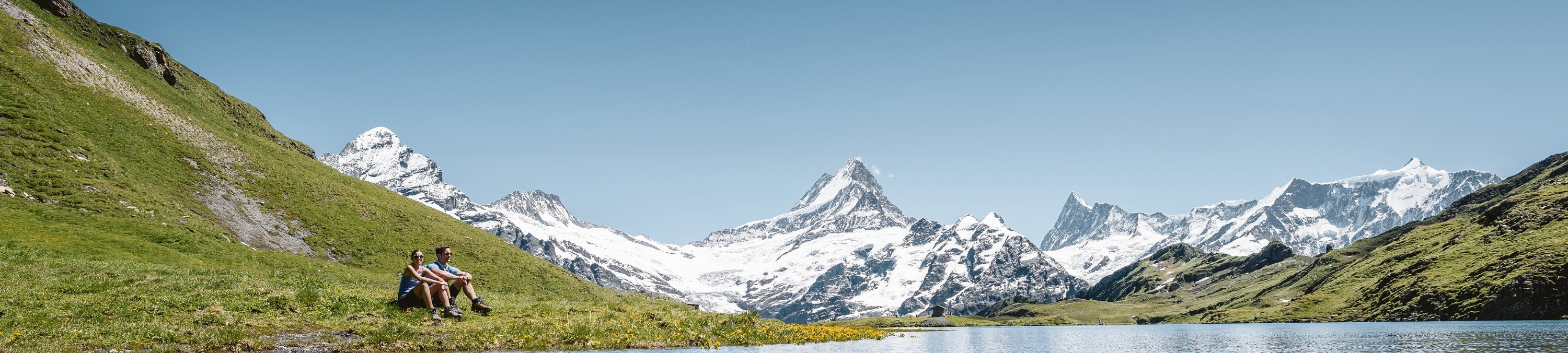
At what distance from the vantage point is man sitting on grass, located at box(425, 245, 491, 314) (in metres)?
32.0

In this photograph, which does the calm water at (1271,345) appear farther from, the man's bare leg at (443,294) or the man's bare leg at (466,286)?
the man's bare leg at (466,286)

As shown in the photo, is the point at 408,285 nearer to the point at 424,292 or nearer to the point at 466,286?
the point at 424,292

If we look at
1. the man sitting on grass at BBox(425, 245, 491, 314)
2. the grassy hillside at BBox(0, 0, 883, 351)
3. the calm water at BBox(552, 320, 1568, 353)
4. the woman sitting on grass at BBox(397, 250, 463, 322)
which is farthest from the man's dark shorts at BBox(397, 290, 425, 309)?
the calm water at BBox(552, 320, 1568, 353)

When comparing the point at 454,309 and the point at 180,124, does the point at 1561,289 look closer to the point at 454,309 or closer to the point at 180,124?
the point at 454,309

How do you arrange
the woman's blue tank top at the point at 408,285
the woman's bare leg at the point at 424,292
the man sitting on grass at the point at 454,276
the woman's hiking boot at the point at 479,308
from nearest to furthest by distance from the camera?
the woman's bare leg at the point at 424,292 < the woman's blue tank top at the point at 408,285 < the man sitting on grass at the point at 454,276 < the woman's hiking boot at the point at 479,308

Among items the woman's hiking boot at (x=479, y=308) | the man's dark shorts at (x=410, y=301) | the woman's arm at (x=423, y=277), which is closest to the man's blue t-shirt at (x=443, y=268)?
the woman's arm at (x=423, y=277)

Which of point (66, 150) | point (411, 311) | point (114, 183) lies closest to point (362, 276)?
point (114, 183)

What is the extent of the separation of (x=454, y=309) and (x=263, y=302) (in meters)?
7.04

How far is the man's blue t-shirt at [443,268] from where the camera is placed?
3228cm

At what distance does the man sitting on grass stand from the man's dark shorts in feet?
3.67

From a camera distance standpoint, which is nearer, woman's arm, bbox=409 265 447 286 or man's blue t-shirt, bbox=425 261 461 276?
woman's arm, bbox=409 265 447 286

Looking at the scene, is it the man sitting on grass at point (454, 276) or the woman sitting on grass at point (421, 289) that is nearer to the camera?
the woman sitting on grass at point (421, 289)

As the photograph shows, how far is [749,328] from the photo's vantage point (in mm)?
36938

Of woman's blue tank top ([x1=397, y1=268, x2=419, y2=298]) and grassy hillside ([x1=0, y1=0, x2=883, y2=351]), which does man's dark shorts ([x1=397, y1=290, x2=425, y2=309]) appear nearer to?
woman's blue tank top ([x1=397, y1=268, x2=419, y2=298])
